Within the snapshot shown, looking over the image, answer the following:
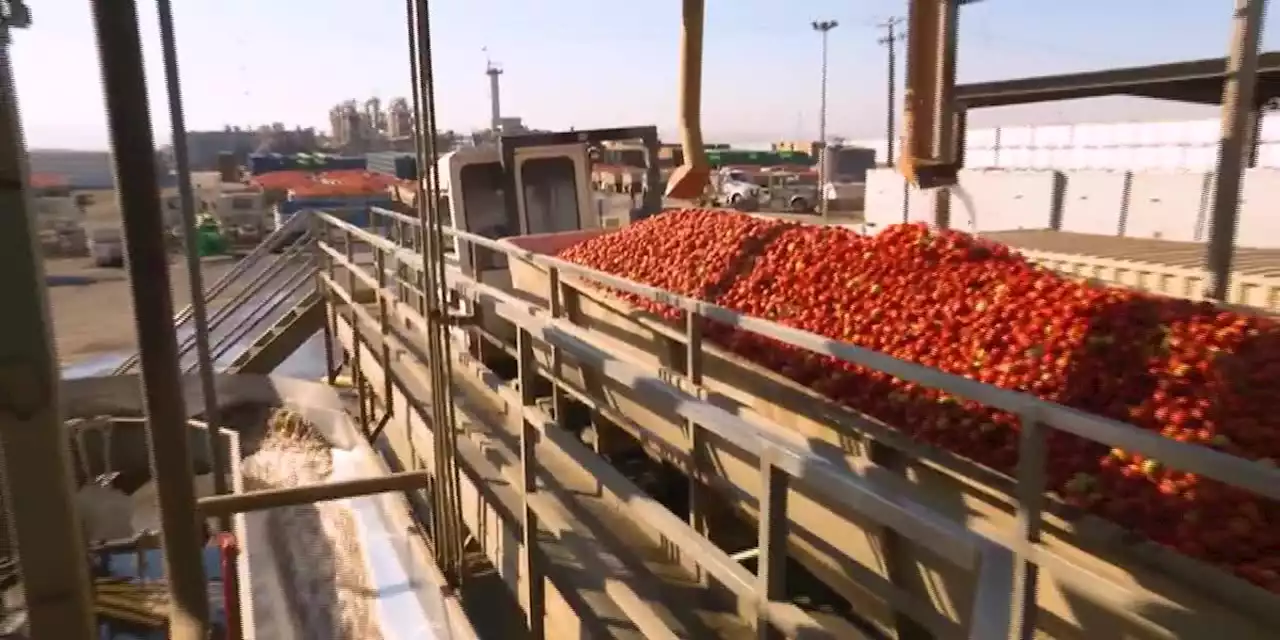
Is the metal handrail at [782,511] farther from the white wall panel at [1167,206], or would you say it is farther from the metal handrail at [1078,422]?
the white wall panel at [1167,206]

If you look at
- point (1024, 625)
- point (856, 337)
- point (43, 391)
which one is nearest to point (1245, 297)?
point (856, 337)

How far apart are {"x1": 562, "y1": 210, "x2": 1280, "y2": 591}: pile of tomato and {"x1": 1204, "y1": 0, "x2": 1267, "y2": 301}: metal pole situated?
79.5 inches

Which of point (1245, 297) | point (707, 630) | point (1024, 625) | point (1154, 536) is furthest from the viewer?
point (1245, 297)

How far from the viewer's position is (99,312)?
21.3 metres

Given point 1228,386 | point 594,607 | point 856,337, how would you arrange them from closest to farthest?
1. point 1228,386
2. point 594,607
3. point 856,337

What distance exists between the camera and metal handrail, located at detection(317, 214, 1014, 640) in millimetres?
1352

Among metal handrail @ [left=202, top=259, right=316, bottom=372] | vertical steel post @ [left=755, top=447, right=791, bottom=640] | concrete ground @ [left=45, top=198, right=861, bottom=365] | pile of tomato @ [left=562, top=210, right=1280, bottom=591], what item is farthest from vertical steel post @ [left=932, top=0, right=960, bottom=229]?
concrete ground @ [left=45, top=198, right=861, bottom=365]

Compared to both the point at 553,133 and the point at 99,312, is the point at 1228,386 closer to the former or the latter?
the point at 553,133

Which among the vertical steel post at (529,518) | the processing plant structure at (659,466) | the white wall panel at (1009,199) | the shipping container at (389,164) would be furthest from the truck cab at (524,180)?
the shipping container at (389,164)

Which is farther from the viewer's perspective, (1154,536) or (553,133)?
(553,133)

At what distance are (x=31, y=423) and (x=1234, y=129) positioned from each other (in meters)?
5.86

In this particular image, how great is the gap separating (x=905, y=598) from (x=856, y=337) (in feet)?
5.74

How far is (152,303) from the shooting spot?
2.16 m

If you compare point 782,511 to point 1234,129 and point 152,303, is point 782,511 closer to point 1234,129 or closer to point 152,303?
point 152,303
